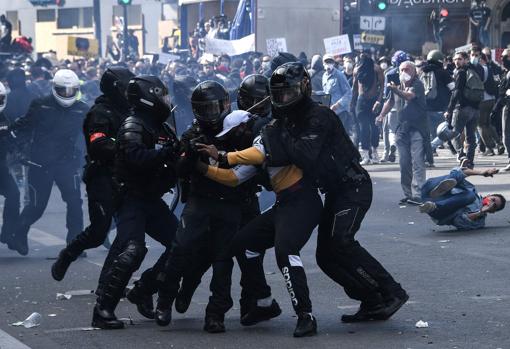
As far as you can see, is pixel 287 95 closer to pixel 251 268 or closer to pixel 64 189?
pixel 251 268

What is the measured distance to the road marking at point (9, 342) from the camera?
7805 mm

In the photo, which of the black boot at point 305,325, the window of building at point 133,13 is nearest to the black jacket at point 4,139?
the black boot at point 305,325

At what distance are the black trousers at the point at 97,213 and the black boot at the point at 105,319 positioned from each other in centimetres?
137

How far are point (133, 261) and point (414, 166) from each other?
24.5 ft

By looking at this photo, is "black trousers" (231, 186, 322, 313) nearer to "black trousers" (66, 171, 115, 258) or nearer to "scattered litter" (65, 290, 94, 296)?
"black trousers" (66, 171, 115, 258)

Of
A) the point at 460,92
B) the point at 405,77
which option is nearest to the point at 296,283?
the point at 405,77

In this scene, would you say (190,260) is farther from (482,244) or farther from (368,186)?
(482,244)

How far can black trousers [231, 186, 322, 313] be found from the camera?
7781 millimetres

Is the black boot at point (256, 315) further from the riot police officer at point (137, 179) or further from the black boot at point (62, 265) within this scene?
the black boot at point (62, 265)

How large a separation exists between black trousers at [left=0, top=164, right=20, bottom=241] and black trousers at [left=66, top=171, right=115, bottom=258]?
3.16m

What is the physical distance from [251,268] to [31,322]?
150cm

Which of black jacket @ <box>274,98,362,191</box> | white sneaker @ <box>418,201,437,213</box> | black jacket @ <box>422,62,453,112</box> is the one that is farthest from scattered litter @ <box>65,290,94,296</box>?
black jacket @ <box>422,62,453,112</box>

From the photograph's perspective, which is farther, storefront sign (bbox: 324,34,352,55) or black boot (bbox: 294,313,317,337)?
storefront sign (bbox: 324,34,352,55)

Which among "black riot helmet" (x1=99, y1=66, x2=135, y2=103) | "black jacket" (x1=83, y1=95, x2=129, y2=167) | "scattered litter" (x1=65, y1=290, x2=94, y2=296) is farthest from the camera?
"scattered litter" (x1=65, y1=290, x2=94, y2=296)
